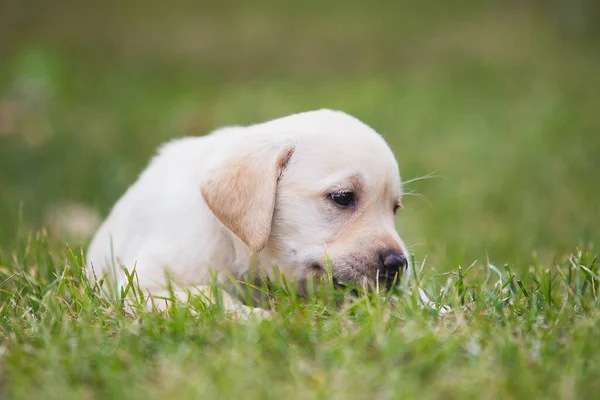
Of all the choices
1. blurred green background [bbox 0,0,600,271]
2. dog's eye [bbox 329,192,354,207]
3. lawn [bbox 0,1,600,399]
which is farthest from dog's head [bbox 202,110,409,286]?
blurred green background [bbox 0,0,600,271]

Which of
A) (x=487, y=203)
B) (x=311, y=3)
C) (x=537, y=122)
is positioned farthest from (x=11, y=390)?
(x=311, y=3)

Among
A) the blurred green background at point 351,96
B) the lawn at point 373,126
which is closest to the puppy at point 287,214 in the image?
the lawn at point 373,126

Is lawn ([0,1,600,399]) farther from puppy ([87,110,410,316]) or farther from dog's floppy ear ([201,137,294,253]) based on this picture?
dog's floppy ear ([201,137,294,253])

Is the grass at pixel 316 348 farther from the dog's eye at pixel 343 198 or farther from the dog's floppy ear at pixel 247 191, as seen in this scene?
the dog's eye at pixel 343 198

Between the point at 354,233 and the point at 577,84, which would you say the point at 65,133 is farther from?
the point at 577,84

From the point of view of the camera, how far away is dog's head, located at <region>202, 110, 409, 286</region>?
11.4 feet

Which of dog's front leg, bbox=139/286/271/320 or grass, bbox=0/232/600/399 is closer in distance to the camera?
grass, bbox=0/232/600/399

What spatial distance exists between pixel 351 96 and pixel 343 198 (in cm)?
697

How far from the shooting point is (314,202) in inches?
142

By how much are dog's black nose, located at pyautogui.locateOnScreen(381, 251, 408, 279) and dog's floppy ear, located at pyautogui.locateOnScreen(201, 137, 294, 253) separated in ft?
1.76

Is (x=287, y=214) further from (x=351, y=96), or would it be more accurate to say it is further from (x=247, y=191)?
(x=351, y=96)

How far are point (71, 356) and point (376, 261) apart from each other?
4.56 ft

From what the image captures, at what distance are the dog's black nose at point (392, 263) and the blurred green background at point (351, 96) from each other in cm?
94

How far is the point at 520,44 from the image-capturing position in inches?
534
